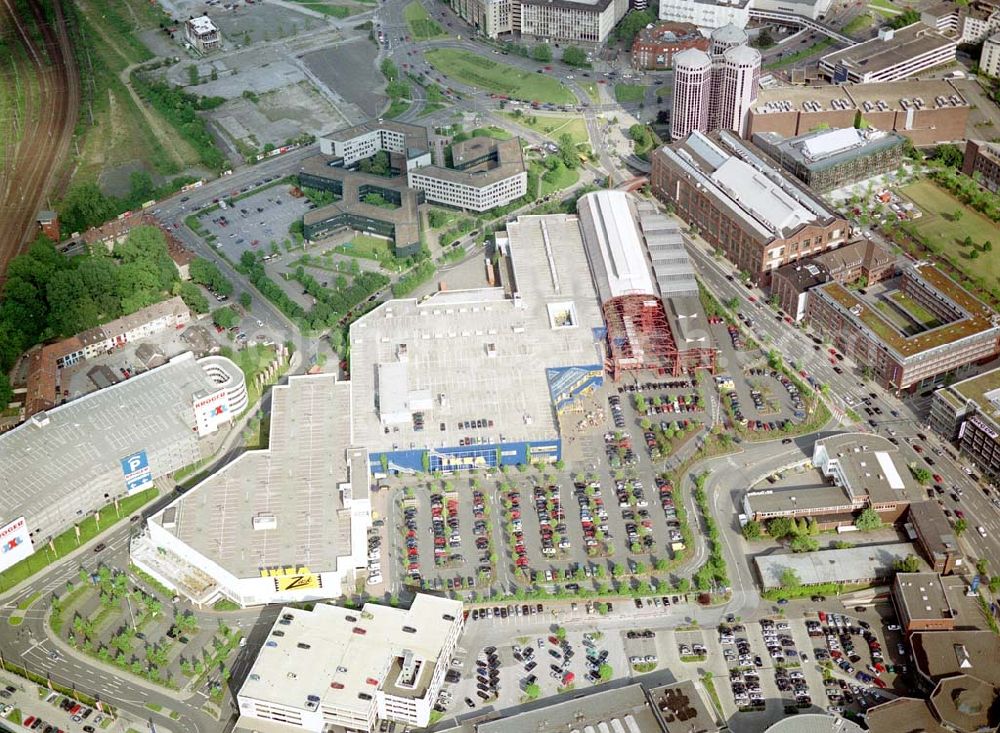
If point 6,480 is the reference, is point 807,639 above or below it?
below

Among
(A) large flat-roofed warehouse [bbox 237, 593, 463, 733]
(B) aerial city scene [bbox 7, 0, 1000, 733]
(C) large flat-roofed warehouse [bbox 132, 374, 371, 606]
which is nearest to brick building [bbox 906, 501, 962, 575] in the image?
(B) aerial city scene [bbox 7, 0, 1000, 733]

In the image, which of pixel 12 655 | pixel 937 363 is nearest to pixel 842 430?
pixel 937 363

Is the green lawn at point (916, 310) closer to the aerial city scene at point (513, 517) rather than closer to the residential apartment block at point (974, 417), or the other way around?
the aerial city scene at point (513, 517)

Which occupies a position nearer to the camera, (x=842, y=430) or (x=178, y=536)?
(x=178, y=536)

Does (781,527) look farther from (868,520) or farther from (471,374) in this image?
(471,374)

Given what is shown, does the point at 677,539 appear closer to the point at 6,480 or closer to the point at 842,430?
the point at 842,430

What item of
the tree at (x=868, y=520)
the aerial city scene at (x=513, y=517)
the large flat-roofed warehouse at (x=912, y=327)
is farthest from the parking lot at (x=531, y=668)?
the large flat-roofed warehouse at (x=912, y=327)

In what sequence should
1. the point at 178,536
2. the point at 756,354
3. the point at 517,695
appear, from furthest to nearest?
the point at 756,354
the point at 178,536
the point at 517,695
